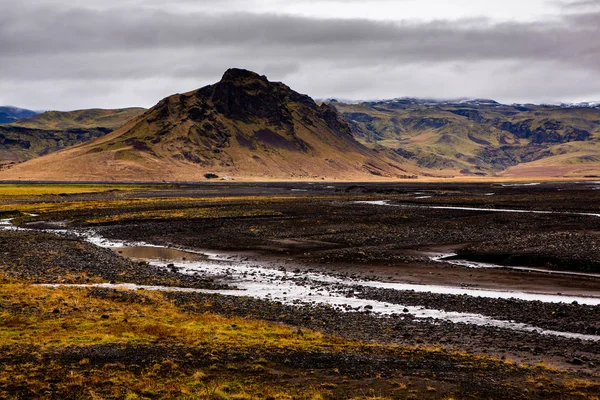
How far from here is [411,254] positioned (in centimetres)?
4316

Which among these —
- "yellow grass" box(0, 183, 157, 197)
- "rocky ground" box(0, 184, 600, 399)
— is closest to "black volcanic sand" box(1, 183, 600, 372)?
"rocky ground" box(0, 184, 600, 399)

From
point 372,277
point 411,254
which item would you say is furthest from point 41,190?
point 372,277

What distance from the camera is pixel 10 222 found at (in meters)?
68.9

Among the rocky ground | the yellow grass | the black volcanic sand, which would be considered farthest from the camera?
the yellow grass

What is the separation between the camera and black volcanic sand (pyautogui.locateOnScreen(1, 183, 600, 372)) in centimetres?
2097

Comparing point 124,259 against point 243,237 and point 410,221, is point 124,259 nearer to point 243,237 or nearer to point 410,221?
point 243,237

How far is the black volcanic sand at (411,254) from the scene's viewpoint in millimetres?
20969

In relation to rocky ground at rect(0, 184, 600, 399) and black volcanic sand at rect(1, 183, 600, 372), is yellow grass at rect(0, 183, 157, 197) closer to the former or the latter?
rocky ground at rect(0, 184, 600, 399)

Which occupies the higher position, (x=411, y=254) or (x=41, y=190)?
(x=411, y=254)

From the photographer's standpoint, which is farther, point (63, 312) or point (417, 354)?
point (63, 312)

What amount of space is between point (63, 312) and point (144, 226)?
4240 cm

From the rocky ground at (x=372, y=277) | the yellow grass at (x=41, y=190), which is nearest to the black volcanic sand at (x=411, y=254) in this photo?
the rocky ground at (x=372, y=277)

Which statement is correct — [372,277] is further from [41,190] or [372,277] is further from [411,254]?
[41,190]

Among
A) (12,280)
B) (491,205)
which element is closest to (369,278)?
(12,280)
